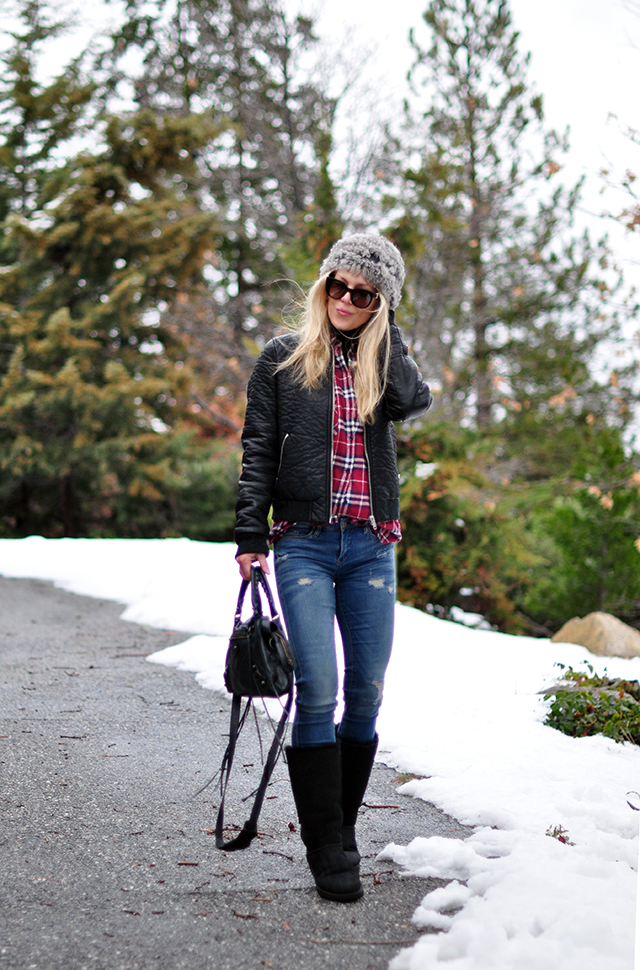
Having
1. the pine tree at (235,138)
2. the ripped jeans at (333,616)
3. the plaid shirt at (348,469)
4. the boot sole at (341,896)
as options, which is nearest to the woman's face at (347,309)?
the plaid shirt at (348,469)

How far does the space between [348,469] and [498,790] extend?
1669 mm

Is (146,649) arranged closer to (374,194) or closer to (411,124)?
(374,194)

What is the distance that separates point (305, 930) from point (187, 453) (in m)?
12.0

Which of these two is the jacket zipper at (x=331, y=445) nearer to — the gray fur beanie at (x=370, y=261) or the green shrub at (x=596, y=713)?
the gray fur beanie at (x=370, y=261)

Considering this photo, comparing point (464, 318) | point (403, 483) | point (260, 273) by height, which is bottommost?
point (403, 483)

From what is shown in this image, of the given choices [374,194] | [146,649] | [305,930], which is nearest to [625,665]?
[146,649]

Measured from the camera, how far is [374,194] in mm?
11797

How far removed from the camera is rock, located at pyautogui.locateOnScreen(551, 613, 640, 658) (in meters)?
6.64

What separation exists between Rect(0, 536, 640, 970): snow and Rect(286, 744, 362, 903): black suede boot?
0.84ft

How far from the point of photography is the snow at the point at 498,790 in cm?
214

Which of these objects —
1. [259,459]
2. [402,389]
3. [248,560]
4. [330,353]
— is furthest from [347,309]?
[248,560]

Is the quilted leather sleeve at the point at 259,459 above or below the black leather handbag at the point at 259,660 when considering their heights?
above

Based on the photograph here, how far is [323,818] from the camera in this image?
249 centimetres

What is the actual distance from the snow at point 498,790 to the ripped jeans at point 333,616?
0.61 meters
